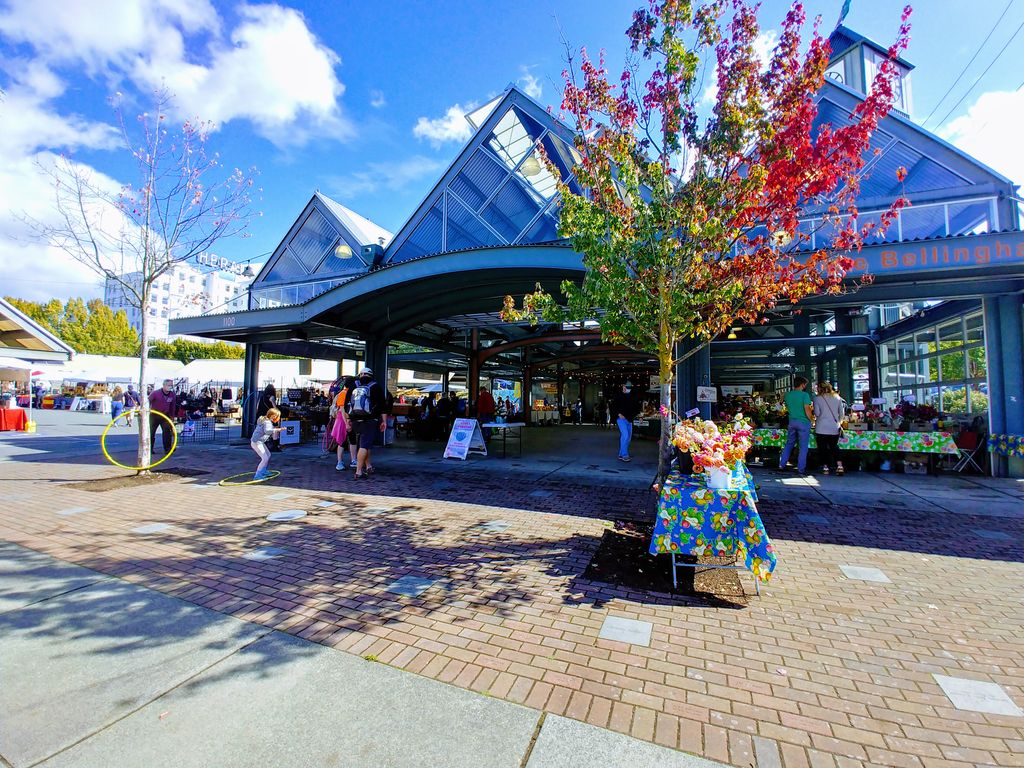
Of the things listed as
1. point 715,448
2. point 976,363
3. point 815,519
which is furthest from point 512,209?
point 715,448

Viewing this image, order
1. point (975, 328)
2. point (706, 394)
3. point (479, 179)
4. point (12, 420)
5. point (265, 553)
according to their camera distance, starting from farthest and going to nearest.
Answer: point (479, 179) → point (12, 420) → point (975, 328) → point (706, 394) → point (265, 553)

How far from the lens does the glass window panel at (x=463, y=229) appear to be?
61.3 ft

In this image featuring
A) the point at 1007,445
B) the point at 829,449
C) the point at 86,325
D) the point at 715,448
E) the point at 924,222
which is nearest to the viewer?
the point at 715,448

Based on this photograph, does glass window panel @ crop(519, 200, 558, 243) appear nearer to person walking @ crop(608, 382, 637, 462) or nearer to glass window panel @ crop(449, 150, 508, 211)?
glass window panel @ crop(449, 150, 508, 211)

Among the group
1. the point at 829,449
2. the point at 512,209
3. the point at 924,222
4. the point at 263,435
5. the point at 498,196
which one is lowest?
the point at 829,449

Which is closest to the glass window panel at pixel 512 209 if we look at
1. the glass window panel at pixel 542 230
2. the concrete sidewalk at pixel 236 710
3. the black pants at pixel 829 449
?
the glass window panel at pixel 542 230

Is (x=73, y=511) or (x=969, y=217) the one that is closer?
(x=73, y=511)

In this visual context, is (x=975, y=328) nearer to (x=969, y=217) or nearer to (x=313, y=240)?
(x=969, y=217)

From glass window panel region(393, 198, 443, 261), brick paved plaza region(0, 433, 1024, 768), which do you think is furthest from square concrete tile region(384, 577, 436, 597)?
glass window panel region(393, 198, 443, 261)

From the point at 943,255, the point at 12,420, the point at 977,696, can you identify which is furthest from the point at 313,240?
the point at 977,696

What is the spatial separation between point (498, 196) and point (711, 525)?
673 inches

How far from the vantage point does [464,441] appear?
421 inches

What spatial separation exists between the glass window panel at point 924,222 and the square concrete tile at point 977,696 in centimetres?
916

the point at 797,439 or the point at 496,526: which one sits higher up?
the point at 797,439
